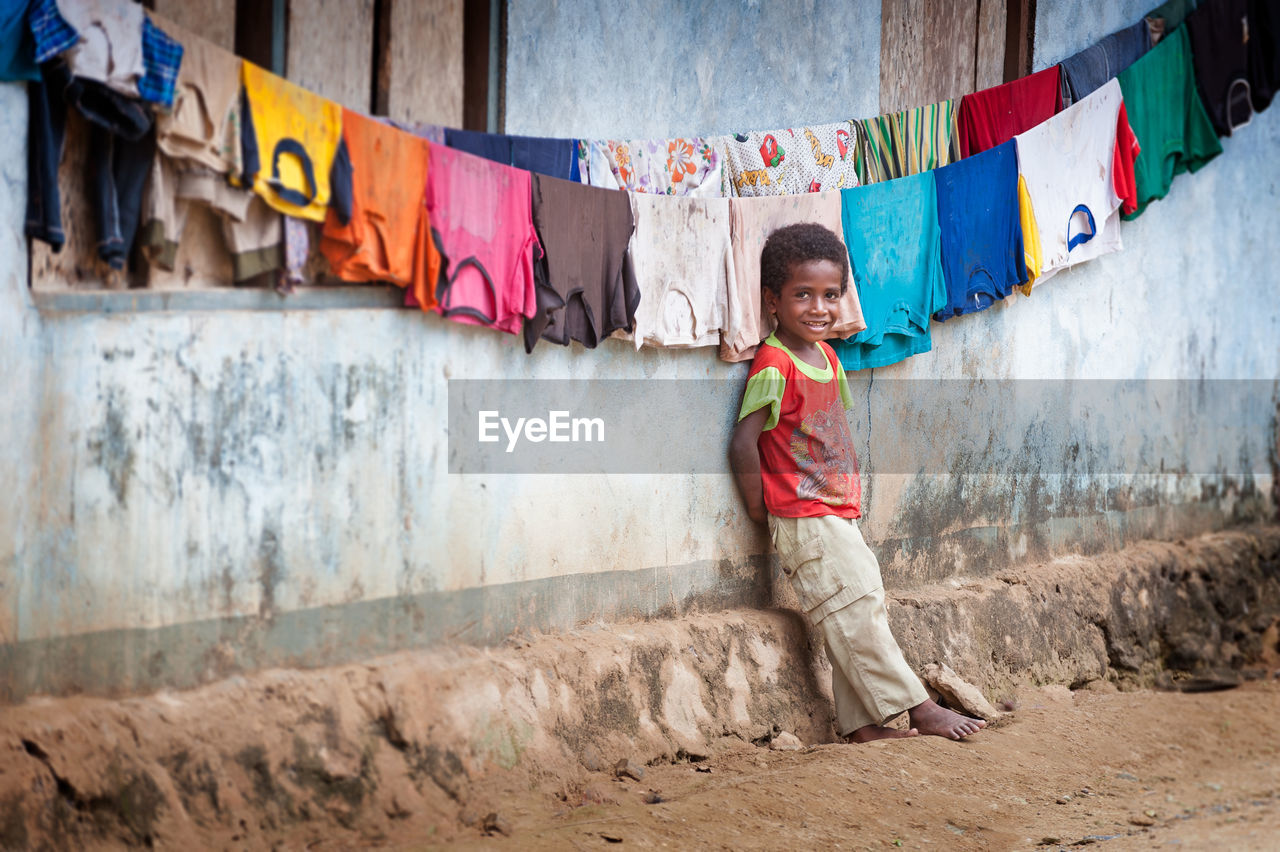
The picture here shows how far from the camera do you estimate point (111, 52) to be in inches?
96.7

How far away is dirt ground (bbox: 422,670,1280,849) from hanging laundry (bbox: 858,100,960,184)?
2.22 metres

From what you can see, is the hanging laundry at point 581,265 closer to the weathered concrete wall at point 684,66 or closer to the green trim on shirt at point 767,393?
the weathered concrete wall at point 684,66

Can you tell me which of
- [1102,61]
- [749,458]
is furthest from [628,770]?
[1102,61]

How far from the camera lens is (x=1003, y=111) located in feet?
16.1

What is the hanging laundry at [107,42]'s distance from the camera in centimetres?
242

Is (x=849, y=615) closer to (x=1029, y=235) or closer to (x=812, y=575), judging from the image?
(x=812, y=575)

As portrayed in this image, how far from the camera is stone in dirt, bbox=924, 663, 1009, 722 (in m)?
4.21

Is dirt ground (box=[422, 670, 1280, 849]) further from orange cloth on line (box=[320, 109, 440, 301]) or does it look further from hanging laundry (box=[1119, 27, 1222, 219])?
hanging laundry (box=[1119, 27, 1222, 219])

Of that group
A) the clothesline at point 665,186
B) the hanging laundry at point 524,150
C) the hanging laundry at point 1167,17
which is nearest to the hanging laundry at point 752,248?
the clothesline at point 665,186

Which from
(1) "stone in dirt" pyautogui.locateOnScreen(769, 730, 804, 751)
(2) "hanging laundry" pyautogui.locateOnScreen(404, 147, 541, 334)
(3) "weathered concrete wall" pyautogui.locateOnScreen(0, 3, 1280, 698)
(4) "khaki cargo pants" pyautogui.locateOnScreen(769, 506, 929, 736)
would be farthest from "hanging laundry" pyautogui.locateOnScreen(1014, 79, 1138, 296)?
(2) "hanging laundry" pyautogui.locateOnScreen(404, 147, 541, 334)

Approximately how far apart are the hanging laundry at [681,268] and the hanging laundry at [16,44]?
1.78 meters

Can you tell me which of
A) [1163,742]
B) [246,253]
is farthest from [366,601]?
[1163,742]

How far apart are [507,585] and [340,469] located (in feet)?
2.23

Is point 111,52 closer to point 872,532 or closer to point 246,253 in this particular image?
point 246,253
